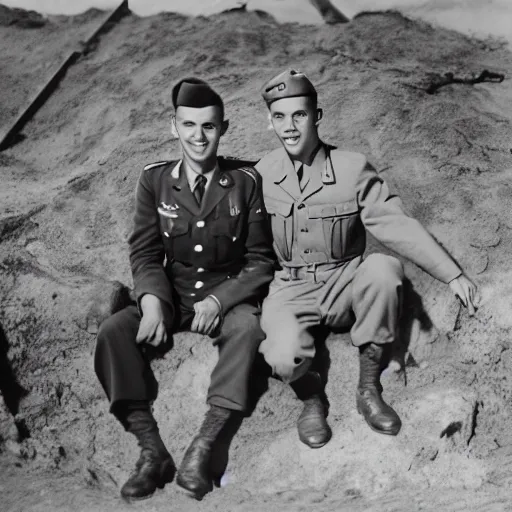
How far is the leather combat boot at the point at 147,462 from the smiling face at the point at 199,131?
98 cm

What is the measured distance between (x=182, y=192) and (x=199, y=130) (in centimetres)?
25

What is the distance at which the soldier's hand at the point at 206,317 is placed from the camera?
2.70 m

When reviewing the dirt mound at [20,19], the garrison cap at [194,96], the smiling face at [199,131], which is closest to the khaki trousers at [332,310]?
the smiling face at [199,131]

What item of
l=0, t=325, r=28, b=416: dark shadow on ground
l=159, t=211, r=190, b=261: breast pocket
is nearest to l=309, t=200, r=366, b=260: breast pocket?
l=159, t=211, r=190, b=261: breast pocket

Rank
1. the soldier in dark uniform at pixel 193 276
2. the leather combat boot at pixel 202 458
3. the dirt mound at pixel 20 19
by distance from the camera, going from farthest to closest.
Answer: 1. the dirt mound at pixel 20 19
2. the soldier in dark uniform at pixel 193 276
3. the leather combat boot at pixel 202 458

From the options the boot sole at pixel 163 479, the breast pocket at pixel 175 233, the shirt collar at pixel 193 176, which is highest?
the shirt collar at pixel 193 176

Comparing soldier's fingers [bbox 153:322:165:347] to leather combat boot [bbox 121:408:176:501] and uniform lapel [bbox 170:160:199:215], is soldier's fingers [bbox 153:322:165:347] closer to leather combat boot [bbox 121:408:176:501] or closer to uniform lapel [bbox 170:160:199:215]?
leather combat boot [bbox 121:408:176:501]

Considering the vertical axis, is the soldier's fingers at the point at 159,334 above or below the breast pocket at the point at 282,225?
below

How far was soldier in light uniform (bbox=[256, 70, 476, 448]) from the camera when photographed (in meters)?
2.64

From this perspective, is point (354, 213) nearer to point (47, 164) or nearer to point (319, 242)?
point (319, 242)

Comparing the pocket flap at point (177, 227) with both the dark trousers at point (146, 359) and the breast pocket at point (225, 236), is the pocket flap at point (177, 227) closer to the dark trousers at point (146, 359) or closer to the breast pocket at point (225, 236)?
the breast pocket at point (225, 236)

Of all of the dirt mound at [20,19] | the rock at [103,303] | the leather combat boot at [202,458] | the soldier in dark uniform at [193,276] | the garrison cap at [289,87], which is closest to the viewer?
the leather combat boot at [202,458]

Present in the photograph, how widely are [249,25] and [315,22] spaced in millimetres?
A: 414

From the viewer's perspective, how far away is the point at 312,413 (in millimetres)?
2697
